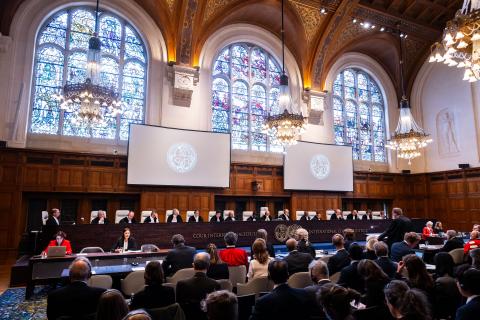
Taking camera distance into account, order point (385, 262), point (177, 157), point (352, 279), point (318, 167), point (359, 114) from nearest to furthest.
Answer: point (352, 279) → point (385, 262) → point (177, 157) → point (318, 167) → point (359, 114)

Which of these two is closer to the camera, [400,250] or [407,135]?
[400,250]

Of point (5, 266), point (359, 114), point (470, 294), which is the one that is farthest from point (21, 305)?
point (359, 114)

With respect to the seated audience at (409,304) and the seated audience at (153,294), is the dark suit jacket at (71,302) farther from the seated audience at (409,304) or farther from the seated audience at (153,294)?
the seated audience at (409,304)

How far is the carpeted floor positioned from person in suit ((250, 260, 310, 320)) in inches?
132

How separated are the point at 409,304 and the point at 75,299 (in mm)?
2381

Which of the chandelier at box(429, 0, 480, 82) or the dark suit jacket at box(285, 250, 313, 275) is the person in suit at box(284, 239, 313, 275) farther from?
the chandelier at box(429, 0, 480, 82)

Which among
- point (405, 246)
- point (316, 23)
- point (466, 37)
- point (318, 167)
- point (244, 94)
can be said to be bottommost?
point (405, 246)

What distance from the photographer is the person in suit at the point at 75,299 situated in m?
2.57

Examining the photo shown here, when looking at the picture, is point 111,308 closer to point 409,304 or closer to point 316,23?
point 409,304

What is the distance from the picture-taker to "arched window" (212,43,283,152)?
12625 millimetres

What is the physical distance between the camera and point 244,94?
13.1m

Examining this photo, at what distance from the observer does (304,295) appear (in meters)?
2.63

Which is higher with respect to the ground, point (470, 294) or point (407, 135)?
point (407, 135)

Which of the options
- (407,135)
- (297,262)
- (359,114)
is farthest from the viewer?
(359,114)
